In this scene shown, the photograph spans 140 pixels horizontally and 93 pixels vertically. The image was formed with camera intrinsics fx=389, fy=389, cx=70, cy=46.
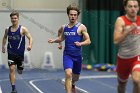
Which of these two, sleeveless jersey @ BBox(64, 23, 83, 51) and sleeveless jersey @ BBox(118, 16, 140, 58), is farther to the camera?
sleeveless jersey @ BBox(64, 23, 83, 51)

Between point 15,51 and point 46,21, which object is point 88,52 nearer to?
point 46,21

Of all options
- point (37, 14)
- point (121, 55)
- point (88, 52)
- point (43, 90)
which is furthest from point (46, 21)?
point (121, 55)

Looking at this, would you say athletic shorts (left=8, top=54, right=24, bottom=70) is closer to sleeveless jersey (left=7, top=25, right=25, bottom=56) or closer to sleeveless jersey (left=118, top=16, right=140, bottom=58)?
sleeveless jersey (left=7, top=25, right=25, bottom=56)

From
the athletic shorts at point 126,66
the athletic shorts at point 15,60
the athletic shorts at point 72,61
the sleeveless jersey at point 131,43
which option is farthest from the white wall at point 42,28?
the sleeveless jersey at point 131,43

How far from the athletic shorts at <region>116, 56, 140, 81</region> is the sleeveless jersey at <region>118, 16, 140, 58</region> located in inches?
2.9

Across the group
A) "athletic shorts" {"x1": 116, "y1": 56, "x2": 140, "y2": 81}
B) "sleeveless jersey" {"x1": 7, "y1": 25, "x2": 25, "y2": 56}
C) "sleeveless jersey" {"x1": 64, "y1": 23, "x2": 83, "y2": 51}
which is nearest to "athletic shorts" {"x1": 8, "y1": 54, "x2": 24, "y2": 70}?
"sleeveless jersey" {"x1": 7, "y1": 25, "x2": 25, "y2": 56}

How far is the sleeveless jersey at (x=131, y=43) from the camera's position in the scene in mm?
5320

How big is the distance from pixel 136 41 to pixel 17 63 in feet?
12.9

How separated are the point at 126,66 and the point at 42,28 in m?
9.51

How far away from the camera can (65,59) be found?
7035mm

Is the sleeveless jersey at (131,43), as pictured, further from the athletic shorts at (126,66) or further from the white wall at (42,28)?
the white wall at (42,28)

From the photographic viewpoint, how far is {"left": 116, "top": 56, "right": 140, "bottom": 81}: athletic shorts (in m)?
5.35

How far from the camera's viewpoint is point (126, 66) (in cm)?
552

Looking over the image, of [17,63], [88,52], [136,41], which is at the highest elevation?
[136,41]
